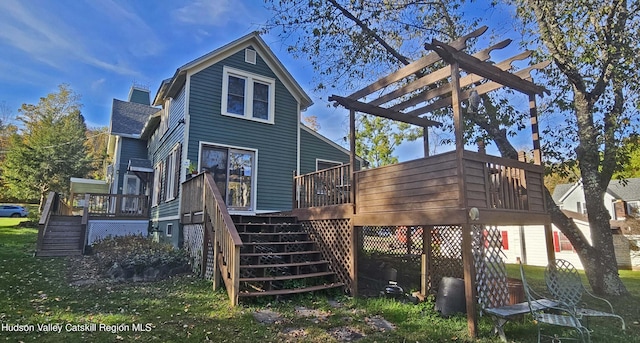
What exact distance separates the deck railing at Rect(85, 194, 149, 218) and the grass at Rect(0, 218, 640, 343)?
6.41 m

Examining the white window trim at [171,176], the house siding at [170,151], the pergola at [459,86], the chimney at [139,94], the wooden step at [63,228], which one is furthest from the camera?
the chimney at [139,94]

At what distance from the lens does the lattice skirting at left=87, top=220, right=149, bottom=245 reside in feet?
41.2

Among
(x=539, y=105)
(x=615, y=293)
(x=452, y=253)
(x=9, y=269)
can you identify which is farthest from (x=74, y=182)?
(x=615, y=293)

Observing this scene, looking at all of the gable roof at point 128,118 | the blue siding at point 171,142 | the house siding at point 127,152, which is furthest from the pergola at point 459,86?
the gable roof at point 128,118

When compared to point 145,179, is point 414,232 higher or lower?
lower

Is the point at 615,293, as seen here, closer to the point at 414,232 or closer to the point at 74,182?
the point at 414,232

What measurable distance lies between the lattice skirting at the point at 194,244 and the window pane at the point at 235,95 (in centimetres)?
399

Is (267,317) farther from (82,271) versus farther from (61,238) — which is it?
(61,238)

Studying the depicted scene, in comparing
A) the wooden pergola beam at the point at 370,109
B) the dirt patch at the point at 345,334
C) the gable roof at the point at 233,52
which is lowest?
the dirt patch at the point at 345,334

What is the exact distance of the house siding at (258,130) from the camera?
409 inches

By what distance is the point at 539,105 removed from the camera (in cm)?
843

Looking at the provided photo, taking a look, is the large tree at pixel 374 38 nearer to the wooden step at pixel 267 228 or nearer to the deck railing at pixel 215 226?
the wooden step at pixel 267 228

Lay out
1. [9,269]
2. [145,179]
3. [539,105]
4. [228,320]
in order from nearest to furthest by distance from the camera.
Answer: [228,320] → [9,269] → [539,105] → [145,179]

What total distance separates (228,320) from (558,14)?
8.43 m
